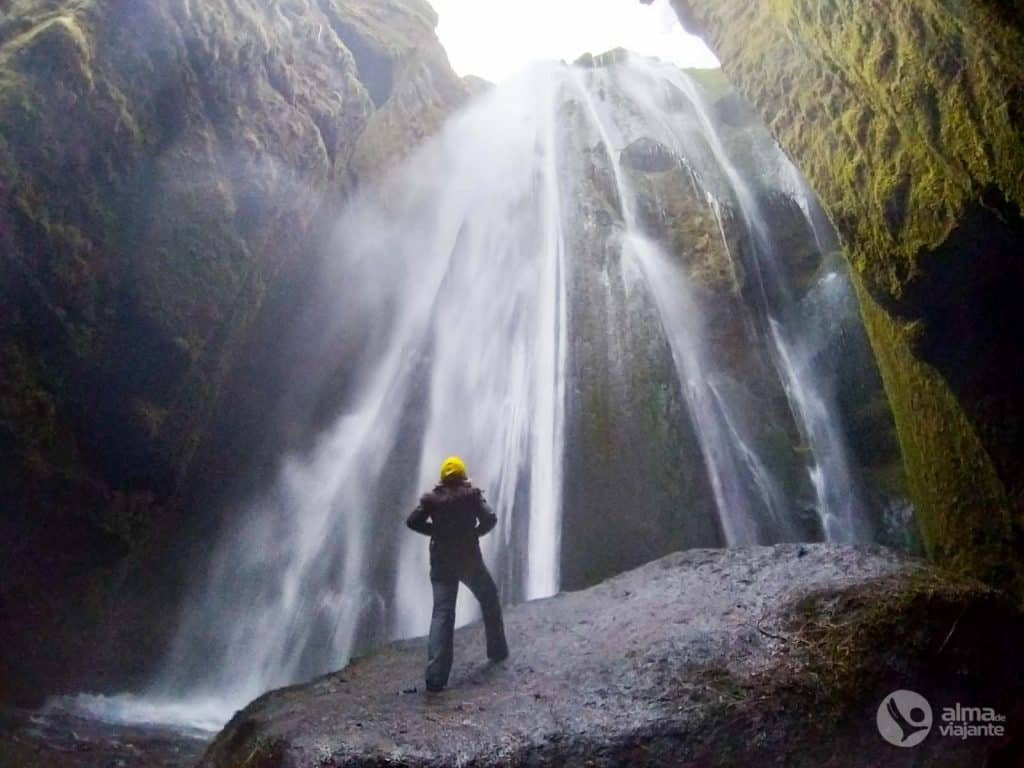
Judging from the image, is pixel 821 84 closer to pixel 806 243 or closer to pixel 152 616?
pixel 806 243

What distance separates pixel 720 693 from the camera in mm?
4238

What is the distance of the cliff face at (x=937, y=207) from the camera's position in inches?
201

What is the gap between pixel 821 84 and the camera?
25.3ft

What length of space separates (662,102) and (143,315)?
1763 cm

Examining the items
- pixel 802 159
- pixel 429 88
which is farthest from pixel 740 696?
pixel 429 88

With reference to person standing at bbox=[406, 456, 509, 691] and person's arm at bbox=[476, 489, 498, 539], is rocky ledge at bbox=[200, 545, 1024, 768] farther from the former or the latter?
person's arm at bbox=[476, 489, 498, 539]

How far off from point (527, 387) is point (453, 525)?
8.15 m

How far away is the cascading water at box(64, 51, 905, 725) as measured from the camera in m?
10.9

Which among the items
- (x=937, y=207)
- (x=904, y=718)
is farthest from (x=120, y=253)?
(x=904, y=718)

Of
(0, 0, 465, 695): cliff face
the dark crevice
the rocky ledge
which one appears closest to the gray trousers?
the rocky ledge

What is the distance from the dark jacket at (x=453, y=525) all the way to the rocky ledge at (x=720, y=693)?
2.85 ft

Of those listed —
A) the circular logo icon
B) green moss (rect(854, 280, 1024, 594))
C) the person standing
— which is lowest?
the circular logo icon

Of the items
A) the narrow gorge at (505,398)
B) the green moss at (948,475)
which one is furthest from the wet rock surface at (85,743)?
the green moss at (948,475)

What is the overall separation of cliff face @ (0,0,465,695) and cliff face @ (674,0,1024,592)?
7136mm
